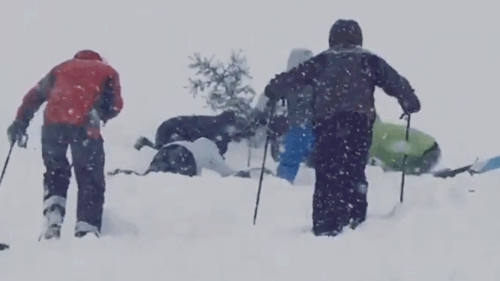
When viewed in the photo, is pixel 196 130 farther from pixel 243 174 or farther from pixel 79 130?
pixel 79 130

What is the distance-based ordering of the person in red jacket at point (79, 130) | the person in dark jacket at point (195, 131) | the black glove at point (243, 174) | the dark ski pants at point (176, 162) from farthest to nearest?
the person in dark jacket at point (195, 131) < the dark ski pants at point (176, 162) < the black glove at point (243, 174) < the person in red jacket at point (79, 130)

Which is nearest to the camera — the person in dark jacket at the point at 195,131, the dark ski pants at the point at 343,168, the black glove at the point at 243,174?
the dark ski pants at the point at 343,168

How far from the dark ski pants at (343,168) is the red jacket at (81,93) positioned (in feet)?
5.23

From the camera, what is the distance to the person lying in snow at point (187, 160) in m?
10.3

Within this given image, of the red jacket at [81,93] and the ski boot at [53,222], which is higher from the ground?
the red jacket at [81,93]

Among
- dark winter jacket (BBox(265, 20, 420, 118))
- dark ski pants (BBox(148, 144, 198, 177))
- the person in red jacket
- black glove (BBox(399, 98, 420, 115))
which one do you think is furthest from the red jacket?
dark ski pants (BBox(148, 144, 198, 177))

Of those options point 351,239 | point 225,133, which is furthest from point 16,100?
point 351,239

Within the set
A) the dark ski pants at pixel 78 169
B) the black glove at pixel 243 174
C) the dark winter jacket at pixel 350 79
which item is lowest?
the black glove at pixel 243 174

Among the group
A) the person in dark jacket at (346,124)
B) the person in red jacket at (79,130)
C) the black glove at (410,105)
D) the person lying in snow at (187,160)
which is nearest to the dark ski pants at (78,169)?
the person in red jacket at (79,130)

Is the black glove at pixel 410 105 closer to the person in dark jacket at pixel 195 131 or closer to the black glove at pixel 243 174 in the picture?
the black glove at pixel 243 174

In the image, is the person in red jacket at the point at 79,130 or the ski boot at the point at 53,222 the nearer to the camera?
the ski boot at the point at 53,222

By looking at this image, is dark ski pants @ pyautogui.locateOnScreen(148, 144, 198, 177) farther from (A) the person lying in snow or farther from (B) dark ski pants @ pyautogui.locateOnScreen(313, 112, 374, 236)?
(B) dark ski pants @ pyautogui.locateOnScreen(313, 112, 374, 236)

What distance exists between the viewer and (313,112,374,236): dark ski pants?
5.57 meters

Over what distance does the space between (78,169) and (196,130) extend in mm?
7767
